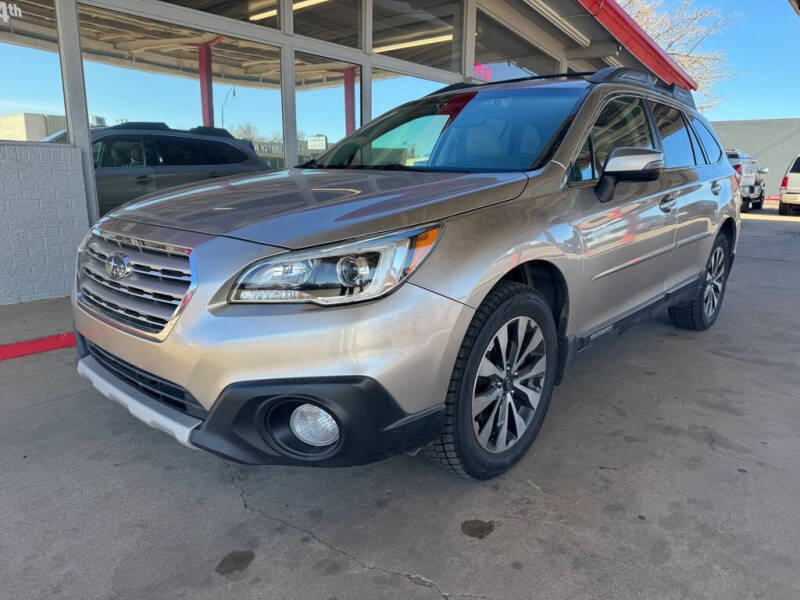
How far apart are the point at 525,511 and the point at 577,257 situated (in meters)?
1.16

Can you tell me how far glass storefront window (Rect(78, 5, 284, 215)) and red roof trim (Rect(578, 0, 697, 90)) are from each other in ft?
17.9

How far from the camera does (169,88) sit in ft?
20.3

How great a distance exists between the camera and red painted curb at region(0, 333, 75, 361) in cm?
405

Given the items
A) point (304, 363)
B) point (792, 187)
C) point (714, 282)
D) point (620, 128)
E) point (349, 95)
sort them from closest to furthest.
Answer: point (304, 363), point (620, 128), point (714, 282), point (349, 95), point (792, 187)

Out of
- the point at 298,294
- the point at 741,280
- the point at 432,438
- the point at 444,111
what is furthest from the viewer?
the point at 741,280

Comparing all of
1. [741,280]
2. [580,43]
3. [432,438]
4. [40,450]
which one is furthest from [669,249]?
[580,43]

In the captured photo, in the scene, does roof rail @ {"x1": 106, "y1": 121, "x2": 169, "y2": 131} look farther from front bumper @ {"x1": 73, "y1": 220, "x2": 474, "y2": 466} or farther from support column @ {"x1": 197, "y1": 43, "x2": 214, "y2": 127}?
front bumper @ {"x1": 73, "y1": 220, "x2": 474, "y2": 466}

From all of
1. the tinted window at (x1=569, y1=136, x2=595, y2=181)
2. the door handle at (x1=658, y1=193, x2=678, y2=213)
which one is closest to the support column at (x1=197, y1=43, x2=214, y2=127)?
the tinted window at (x1=569, y1=136, x2=595, y2=181)

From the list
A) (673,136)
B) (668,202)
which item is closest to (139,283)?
(668,202)

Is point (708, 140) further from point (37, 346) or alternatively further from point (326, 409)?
point (37, 346)

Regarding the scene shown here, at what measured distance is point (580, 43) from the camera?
1175cm

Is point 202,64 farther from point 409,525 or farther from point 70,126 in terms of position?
point 409,525

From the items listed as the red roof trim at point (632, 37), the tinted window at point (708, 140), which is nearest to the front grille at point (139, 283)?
the tinted window at point (708, 140)

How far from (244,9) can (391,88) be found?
8.42 feet
